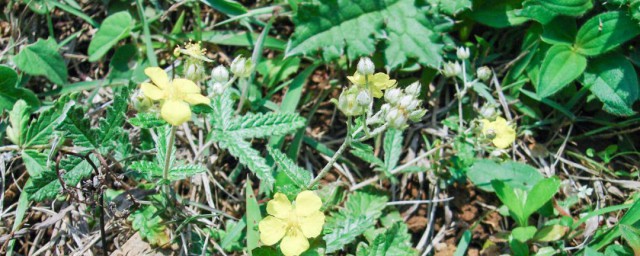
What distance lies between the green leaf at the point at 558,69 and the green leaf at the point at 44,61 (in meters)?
2.88

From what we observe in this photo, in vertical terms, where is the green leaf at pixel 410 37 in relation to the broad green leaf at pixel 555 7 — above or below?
below

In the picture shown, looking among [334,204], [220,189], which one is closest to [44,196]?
[220,189]

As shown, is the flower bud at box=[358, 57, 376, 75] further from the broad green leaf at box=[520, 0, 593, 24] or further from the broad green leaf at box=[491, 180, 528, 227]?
the broad green leaf at box=[520, 0, 593, 24]

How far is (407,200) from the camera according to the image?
383 cm

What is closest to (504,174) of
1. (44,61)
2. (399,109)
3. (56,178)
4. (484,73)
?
(484,73)

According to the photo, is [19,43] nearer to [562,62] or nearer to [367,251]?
[367,251]

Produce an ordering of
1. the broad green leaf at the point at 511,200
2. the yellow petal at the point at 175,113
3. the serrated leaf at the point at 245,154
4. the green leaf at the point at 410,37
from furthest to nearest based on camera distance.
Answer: the green leaf at the point at 410,37 → the broad green leaf at the point at 511,200 → the serrated leaf at the point at 245,154 → the yellow petal at the point at 175,113

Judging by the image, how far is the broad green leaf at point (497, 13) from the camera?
12.6 feet

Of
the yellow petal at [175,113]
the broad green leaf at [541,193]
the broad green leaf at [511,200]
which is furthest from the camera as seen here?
the broad green leaf at [511,200]

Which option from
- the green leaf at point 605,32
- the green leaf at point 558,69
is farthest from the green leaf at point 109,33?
the green leaf at point 605,32

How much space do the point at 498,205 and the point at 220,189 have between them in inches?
66.8

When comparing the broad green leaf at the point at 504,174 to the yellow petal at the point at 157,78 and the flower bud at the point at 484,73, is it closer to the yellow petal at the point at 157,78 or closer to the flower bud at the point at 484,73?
the flower bud at the point at 484,73

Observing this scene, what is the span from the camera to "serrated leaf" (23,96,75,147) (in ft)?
10.5

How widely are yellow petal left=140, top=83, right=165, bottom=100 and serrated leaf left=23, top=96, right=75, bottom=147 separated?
86cm
